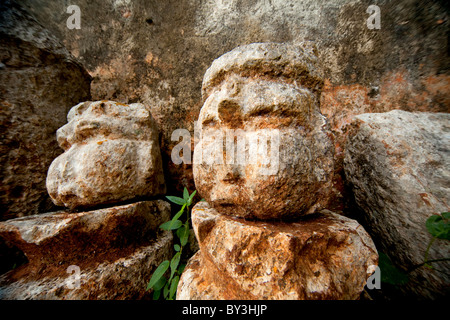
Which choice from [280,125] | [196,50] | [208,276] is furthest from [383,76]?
[208,276]

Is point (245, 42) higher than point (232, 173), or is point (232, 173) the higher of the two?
point (245, 42)

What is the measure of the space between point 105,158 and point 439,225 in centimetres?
169

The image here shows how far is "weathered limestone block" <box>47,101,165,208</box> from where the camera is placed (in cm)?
98

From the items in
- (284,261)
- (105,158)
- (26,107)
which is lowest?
(284,261)

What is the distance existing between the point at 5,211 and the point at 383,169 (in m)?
2.44

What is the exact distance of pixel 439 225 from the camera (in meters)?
0.70

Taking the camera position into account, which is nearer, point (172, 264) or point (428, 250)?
point (428, 250)

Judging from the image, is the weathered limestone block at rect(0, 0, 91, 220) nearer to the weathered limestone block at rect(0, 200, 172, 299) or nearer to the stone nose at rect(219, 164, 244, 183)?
the weathered limestone block at rect(0, 200, 172, 299)

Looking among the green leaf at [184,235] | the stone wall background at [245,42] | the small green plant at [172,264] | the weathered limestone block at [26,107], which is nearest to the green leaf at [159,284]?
the small green plant at [172,264]

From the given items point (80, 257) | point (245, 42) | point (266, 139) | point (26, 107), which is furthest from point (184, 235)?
point (245, 42)

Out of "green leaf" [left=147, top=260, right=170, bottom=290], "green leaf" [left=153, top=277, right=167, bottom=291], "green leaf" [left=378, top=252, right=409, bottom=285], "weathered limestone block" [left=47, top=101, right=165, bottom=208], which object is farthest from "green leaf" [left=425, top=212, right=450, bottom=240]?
"weathered limestone block" [left=47, top=101, right=165, bottom=208]

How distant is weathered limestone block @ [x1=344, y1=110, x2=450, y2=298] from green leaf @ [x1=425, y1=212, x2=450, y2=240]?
65 millimetres

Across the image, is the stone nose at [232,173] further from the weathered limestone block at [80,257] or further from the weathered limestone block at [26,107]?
the weathered limestone block at [26,107]

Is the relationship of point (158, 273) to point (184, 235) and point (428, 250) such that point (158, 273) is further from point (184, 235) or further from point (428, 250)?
point (428, 250)
